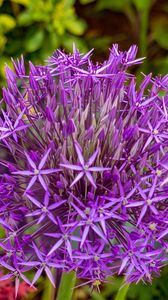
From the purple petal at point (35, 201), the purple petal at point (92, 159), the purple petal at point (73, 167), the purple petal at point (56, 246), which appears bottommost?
the purple petal at point (56, 246)

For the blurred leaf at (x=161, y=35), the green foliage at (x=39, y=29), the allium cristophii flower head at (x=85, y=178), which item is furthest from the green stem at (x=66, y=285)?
the blurred leaf at (x=161, y=35)

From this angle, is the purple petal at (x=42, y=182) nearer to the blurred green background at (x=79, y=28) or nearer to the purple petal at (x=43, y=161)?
the purple petal at (x=43, y=161)

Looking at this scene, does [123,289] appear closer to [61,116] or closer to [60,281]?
[60,281]

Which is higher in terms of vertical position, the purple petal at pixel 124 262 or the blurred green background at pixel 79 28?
the blurred green background at pixel 79 28

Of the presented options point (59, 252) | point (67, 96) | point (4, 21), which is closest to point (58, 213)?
point (59, 252)

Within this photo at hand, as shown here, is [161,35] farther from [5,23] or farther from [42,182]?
[42,182]
